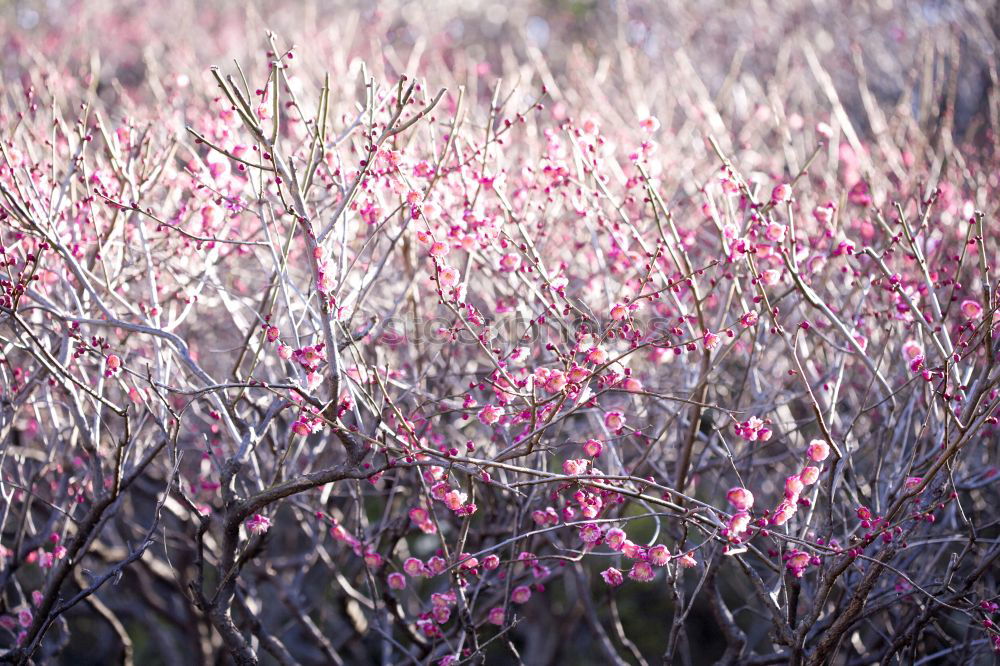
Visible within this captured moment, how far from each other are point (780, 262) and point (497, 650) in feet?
20.2

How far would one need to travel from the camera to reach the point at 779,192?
322cm

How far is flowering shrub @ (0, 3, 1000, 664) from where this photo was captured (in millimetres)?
2967

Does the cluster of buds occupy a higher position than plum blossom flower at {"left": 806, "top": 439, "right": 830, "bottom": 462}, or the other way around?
the cluster of buds

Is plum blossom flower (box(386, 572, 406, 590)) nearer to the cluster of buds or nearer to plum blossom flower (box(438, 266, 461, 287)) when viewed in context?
plum blossom flower (box(438, 266, 461, 287))

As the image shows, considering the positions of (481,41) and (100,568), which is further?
(481,41)

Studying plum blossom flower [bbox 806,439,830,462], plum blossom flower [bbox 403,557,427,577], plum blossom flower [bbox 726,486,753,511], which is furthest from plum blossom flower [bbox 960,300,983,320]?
plum blossom flower [bbox 403,557,427,577]

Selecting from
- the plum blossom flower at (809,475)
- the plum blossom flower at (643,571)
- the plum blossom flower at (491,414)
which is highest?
the plum blossom flower at (491,414)

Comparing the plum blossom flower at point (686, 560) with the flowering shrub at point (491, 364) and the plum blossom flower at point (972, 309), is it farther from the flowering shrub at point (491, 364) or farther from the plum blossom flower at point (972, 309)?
the plum blossom flower at point (972, 309)

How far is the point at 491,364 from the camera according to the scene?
15.8 ft

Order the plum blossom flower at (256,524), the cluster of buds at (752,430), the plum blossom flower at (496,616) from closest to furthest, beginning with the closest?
the cluster of buds at (752,430) → the plum blossom flower at (256,524) → the plum blossom flower at (496,616)

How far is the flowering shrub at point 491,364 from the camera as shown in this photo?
9.73ft

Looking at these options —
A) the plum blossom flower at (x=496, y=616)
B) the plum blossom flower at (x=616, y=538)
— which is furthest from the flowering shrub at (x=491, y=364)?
the plum blossom flower at (x=496, y=616)

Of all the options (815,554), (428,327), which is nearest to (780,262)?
(815,554)

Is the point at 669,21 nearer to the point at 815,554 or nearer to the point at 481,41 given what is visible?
the point at 481,41
